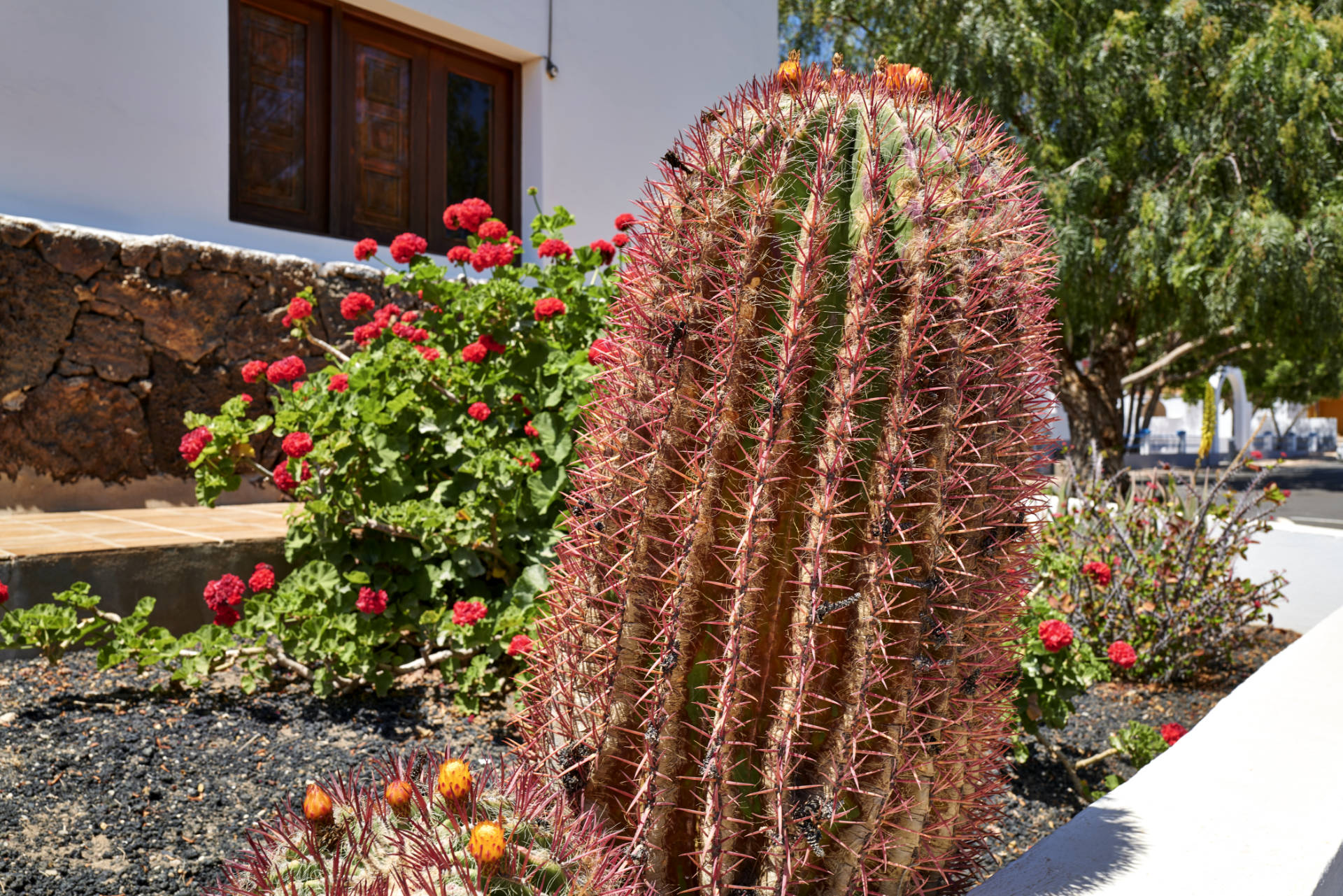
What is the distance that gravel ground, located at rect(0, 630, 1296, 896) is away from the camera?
178cm

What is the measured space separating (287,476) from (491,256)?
41.2 inches

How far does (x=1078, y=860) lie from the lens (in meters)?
1.40

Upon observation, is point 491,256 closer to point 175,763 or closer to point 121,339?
point 175,763

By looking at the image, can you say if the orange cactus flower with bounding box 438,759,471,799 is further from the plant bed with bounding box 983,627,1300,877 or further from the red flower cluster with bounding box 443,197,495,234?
the red flower cluster with bounding box 443,197,495,234

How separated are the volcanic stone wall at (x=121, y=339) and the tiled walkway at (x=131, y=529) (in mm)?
294

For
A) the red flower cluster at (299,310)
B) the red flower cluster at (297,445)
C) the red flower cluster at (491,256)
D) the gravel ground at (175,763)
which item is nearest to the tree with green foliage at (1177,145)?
the gravel ground at (175,763)

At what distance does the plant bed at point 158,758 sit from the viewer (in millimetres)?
1769

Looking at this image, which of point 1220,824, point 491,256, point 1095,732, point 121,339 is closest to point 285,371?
point 491,256

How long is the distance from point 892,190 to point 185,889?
177 centimetres

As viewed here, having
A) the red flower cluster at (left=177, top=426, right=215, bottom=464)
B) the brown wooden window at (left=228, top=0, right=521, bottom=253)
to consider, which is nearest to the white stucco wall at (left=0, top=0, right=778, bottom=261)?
the brown wooden window at (left=228, top=0, right=521, bottom=253)

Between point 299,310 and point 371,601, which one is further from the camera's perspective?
point 299,310

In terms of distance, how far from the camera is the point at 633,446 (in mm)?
1267

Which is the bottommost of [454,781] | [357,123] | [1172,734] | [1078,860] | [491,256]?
[1172,734]

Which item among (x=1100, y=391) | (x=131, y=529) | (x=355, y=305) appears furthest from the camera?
(x=1100, y=391)
